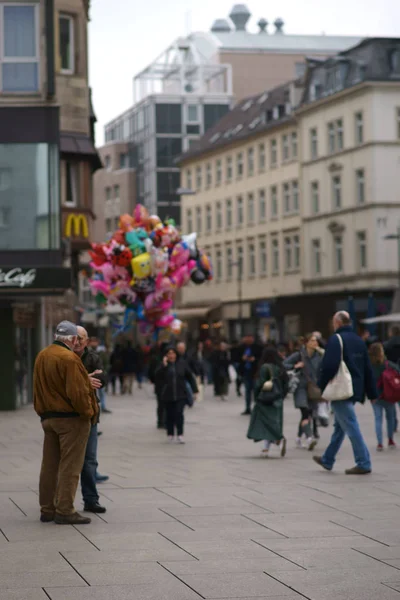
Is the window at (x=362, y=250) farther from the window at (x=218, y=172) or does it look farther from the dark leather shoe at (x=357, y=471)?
the dark leather shoe at (x=357, y=471)

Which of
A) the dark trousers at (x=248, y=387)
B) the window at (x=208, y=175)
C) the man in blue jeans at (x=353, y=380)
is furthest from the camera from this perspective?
the window at (x=208, y=175)

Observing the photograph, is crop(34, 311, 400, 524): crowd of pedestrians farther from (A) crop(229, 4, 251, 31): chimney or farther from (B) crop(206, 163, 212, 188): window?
(A) crop(229, 4, 251, 31): chimney

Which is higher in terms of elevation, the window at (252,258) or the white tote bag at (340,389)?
the window at (252,258)

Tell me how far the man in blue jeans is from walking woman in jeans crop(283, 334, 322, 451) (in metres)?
4.31

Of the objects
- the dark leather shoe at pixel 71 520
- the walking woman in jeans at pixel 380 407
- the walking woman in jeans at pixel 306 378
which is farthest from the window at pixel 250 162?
the dark leather shoe at pixel 71 520

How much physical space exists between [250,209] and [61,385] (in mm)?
76761

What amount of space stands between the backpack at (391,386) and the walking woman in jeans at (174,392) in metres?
3.69

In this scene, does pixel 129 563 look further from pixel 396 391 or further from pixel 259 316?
pixel 259 316

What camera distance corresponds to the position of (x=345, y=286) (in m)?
72.4

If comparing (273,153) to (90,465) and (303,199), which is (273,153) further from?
(90,465)

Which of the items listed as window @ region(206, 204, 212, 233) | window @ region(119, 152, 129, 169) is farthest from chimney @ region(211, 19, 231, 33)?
window @ region(206, 204, 212, 233)

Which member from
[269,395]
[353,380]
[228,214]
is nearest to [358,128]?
[228,214]

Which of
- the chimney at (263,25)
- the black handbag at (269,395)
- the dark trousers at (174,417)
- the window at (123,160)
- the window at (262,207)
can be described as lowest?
the dark trousers at (174,417)

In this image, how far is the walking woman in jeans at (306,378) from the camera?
2144cm
